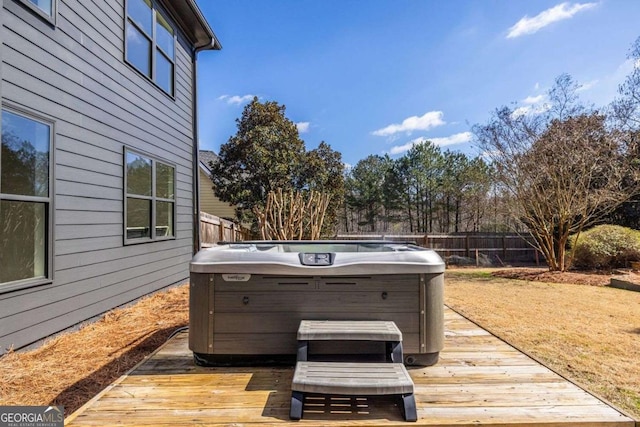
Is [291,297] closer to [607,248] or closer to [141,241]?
[141,241]

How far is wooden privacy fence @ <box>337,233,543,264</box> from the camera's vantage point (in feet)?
41.5

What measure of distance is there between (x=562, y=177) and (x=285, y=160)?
7.64 meters

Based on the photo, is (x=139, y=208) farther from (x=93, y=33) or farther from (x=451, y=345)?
(x=451, y=345)

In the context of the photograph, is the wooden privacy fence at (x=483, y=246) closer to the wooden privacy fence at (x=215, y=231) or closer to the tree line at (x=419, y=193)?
the tree line at (x=419, y=193)

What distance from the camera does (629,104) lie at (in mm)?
8938

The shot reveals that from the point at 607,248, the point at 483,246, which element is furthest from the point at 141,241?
the point at 483,246

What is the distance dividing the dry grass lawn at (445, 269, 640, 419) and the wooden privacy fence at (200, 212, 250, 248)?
5.24m

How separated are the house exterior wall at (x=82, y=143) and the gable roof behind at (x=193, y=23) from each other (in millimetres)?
1313

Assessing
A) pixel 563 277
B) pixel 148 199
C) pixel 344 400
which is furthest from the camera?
pixel 563 277

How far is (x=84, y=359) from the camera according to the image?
8.73ft

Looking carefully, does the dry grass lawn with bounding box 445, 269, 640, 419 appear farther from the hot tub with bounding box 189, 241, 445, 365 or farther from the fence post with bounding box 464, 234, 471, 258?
the fence post with bounding box 464, 234, 471, 258

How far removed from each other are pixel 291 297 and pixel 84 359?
1.85 meters

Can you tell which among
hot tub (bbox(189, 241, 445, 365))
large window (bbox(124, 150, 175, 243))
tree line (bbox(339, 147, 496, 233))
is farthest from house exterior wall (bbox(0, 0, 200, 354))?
tree line (bbox(339, 147, 496, 233))

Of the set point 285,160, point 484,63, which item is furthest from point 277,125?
point 484,63
